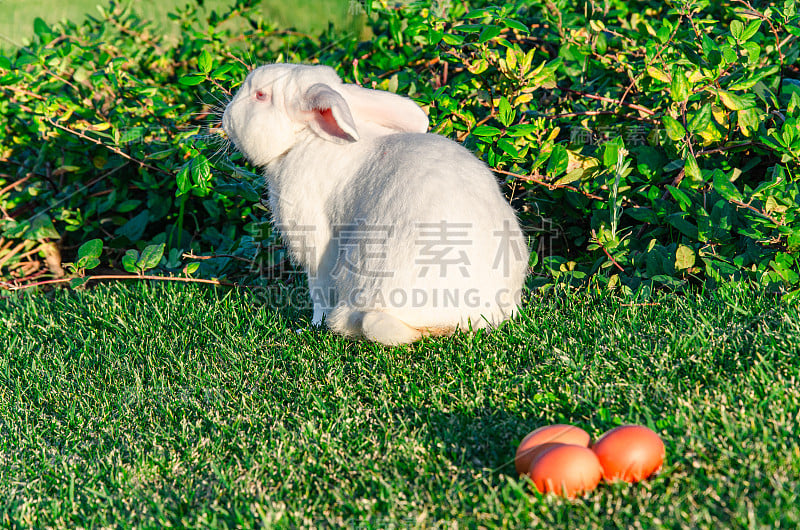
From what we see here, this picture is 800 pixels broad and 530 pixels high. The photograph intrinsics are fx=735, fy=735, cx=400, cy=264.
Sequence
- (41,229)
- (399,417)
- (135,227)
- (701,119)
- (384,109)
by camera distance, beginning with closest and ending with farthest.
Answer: (399,417) < (384,109) < (701,119) < (41,229) < (135,227)

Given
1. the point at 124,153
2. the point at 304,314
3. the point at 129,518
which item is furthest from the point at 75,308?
the point at 129,518

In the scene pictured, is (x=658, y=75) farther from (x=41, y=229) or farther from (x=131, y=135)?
(x=41, y=229)

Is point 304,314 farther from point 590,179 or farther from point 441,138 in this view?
point 590,179

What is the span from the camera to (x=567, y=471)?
1792mm

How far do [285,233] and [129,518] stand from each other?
52.9 inches

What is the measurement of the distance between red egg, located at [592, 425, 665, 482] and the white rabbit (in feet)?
3.15

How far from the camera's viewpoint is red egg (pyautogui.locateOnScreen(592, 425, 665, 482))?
5.94ft

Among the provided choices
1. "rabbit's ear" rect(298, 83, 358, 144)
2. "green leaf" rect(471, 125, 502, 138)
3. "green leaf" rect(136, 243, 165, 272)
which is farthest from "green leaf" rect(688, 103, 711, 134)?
"green leaf" rect(136, 243, 165, 272)

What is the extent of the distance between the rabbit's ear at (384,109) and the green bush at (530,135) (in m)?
0.59

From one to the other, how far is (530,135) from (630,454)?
83.1 inches

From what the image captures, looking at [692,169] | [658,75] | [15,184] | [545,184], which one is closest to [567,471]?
[692,169]

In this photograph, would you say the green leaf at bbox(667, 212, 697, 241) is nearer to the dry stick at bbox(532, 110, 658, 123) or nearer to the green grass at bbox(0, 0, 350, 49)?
the dry stick at bbox(532, 110, 658, 123)

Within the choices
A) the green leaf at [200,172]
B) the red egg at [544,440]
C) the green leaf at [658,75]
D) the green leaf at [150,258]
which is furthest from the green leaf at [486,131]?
the red egg at [544,440]

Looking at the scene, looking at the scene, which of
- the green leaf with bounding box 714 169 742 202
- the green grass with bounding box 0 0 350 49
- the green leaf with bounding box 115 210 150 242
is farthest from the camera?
the green grass with bounding box 0 0 350 49
